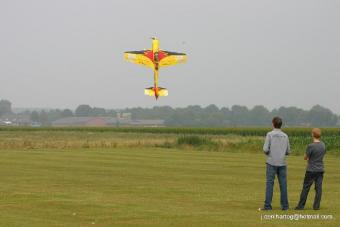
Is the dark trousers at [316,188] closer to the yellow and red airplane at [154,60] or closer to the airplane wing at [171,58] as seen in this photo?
the yellow and red airplane at [154,60]

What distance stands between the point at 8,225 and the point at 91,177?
1243cm

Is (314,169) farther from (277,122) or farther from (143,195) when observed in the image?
(143,195)

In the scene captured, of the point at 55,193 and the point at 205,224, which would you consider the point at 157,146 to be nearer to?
the point at 55,193

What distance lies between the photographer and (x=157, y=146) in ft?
206

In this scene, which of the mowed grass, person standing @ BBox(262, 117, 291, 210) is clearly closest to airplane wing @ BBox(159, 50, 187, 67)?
the mowed grass

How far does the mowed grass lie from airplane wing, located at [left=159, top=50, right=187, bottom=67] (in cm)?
3235

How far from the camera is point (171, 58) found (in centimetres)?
6631

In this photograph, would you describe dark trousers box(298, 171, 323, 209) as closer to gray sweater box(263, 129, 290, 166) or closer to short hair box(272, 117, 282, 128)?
gray sweater box(263, 129, 290, 166)

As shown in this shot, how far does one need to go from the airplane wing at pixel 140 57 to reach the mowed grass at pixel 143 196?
30.6 m

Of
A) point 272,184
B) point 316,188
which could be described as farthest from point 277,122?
point 316,188

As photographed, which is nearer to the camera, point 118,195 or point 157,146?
point 118,195

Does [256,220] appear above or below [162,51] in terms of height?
below

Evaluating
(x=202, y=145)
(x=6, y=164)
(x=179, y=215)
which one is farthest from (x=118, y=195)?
(x=202, y=145)

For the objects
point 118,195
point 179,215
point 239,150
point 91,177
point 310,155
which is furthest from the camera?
point 239,150
